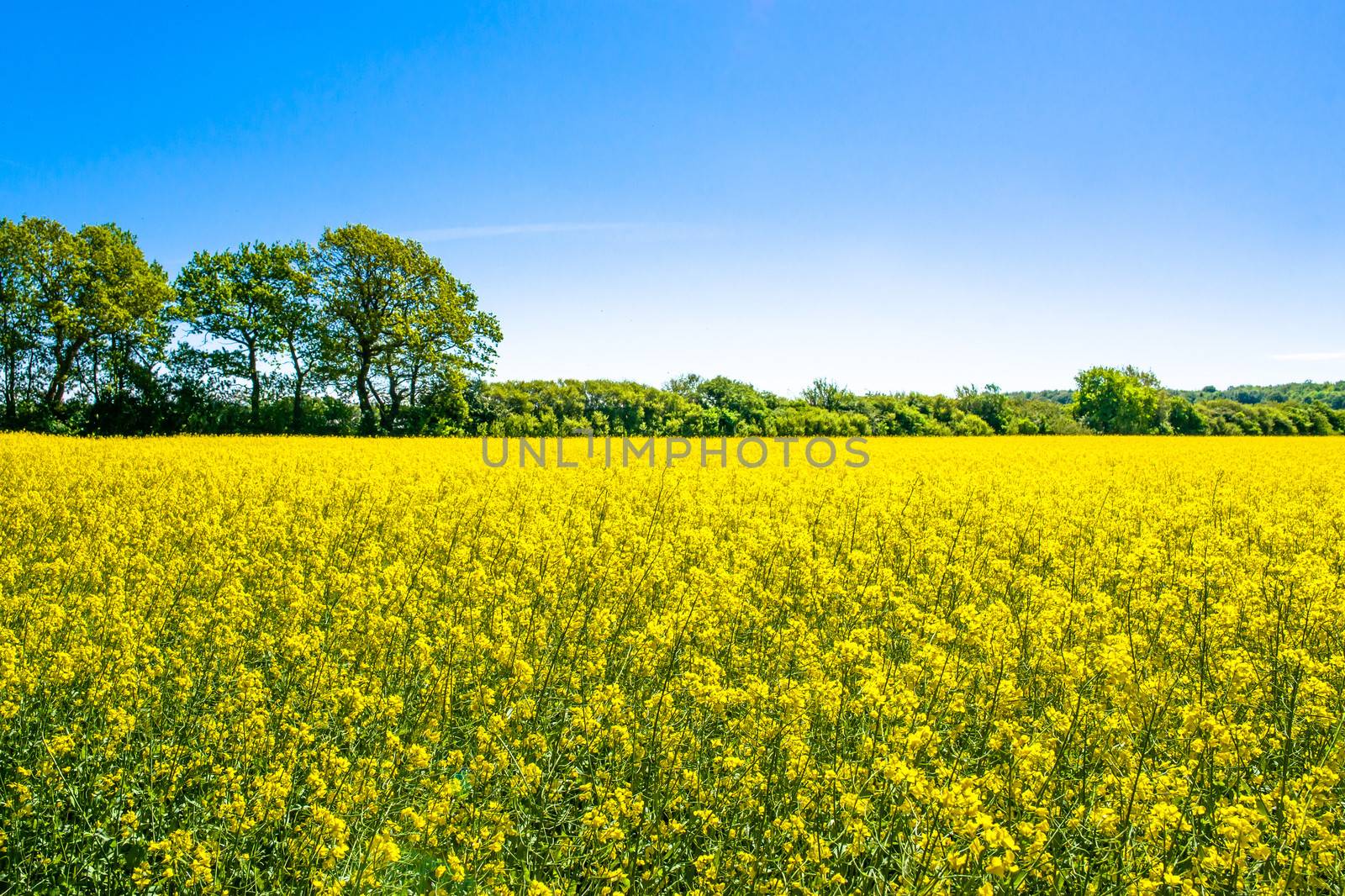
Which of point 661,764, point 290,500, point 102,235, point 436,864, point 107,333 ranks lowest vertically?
point 436,864

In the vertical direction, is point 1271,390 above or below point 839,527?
above

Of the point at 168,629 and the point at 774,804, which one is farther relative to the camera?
the point at 168,629

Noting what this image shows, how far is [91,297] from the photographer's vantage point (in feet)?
104

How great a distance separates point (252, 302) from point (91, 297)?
21.9 ft

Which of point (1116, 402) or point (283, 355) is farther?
point (1116, 402)

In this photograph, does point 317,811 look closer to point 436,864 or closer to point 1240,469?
point 436,864

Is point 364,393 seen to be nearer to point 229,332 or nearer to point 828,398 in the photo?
point 229,332

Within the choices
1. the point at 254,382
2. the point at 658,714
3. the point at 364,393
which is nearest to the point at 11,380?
the point at 254,382

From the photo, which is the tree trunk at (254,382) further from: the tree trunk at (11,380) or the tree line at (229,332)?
the tree trunk at (11,380)

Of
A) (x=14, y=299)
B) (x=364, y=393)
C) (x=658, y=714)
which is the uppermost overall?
(x=14, y=299)

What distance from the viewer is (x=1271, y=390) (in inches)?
6043

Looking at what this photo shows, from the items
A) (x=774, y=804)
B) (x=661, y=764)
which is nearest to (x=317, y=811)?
(x=661, y=764)

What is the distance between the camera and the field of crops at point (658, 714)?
9.42 feet

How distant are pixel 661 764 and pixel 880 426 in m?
40.5
